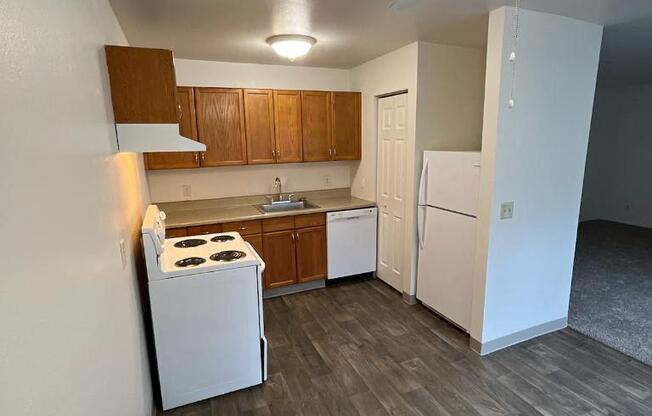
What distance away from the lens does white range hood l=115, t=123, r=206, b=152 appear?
1.84 m

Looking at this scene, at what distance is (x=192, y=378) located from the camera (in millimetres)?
2262

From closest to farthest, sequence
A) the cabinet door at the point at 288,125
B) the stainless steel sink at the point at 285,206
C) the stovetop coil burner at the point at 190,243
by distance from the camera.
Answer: the stovetop coil burner at the point at 190,243, the cabinet door at the point at 288,125, the stainless steel sink at the point at 285,206

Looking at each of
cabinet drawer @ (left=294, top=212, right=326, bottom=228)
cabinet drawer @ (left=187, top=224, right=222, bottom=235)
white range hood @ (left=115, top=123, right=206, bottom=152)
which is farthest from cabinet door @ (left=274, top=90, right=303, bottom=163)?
white range hood @ (left=115, top=123, right=206, bottom=152)

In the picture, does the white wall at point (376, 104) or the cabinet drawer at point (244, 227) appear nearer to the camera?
the white wall at point (376, 104)

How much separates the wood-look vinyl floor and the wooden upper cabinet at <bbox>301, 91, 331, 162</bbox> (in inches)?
71.6

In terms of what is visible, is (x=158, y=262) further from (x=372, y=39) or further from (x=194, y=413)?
(x=372, y=39)

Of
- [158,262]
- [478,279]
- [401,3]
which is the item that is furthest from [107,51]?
[478,279]

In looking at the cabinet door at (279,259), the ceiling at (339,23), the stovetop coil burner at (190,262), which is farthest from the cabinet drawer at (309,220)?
the ceiling at (339,23)

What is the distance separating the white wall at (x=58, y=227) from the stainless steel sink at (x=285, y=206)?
2462 mm

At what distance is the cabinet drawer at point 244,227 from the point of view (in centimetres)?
348

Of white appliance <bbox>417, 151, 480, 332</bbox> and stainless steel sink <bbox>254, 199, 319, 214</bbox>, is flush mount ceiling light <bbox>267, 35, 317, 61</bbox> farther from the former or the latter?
stainless steel sink <bbox>254, 199, 319, 214</bbox>

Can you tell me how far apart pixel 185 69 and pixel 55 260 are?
3336mm

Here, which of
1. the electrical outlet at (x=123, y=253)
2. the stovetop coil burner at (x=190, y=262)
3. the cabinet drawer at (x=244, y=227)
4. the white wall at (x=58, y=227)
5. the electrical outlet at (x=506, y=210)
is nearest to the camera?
the white wall at (x=58, y=227)

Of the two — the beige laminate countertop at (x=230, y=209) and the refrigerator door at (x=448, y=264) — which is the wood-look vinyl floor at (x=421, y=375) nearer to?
the refrigerator door at (x=448, y=264)
